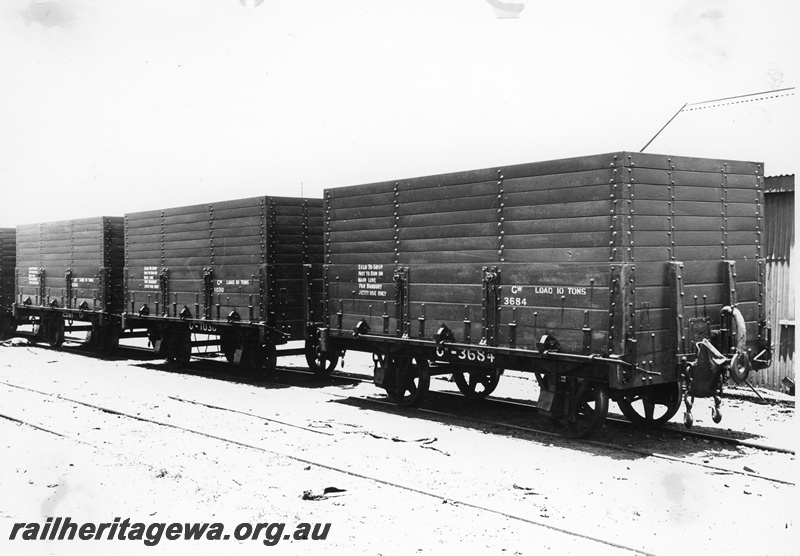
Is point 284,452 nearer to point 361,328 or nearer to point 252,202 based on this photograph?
point 361,328

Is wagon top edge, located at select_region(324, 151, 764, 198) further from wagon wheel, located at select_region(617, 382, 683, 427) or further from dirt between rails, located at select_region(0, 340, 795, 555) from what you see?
dirt between rails, located at select_region(0, 340, 795, 555)

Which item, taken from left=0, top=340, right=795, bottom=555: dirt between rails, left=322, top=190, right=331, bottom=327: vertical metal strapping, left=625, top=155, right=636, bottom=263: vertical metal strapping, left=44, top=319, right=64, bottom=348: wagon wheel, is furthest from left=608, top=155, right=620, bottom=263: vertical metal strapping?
left=44, top=319, right=64, bottom=348: wagon wheel

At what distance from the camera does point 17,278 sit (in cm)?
2361

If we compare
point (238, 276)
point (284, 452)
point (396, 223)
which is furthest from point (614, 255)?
point (238, 276)

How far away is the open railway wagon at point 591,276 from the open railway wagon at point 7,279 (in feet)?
60.6

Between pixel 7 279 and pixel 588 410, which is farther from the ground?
pixel 7 279

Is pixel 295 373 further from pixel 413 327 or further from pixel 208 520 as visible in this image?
pixel 208 520

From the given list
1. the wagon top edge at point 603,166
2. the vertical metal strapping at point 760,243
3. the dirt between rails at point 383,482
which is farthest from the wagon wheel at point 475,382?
the vertical metal strapping at point 760,243

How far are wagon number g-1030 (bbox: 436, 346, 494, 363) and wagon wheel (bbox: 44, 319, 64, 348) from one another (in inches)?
618

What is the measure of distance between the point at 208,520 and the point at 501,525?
2433 millimetres

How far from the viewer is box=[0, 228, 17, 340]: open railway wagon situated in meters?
24.3

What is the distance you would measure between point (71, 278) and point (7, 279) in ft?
17.8

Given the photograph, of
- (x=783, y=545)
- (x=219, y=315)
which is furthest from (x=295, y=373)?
(x=783, y=545)

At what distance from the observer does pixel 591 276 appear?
27.5 ft
